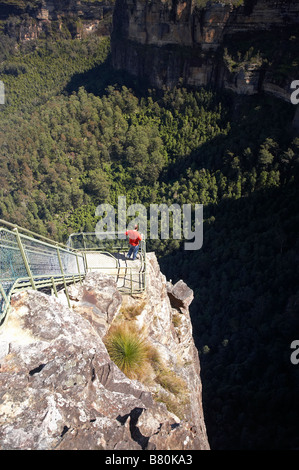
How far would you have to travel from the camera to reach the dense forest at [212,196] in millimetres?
18578

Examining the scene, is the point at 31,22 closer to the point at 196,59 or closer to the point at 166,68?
the point at 166,68

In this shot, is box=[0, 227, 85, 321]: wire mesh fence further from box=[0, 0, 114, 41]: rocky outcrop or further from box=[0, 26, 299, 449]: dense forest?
box=[0, 0, 114, 41]: rocky outcrop

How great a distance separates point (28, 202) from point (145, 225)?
13.4 m

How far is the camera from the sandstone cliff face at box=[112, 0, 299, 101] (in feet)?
103

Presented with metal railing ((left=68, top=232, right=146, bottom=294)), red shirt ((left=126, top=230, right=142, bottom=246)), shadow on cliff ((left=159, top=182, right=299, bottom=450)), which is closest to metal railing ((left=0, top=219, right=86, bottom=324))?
metal railing ((left=68, top=232, right=146, bottom=294))

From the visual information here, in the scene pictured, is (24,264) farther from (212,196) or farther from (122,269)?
(212,196)

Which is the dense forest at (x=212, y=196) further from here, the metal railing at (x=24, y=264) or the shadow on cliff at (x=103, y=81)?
the metal railing at (x=24, y=264)

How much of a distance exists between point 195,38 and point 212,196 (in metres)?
20.8

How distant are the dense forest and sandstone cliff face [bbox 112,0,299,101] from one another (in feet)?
5.84

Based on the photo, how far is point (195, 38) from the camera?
36.7 m

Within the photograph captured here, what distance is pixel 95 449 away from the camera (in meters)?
4.42

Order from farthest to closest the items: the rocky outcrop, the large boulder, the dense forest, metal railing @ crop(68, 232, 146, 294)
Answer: the rocky outcrop, the dense forest, metal railing @ crop(68, 232, 146, 294), the large boulder

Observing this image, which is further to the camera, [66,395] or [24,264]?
[24,264]

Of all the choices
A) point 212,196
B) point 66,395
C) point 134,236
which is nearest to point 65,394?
point 66,395
